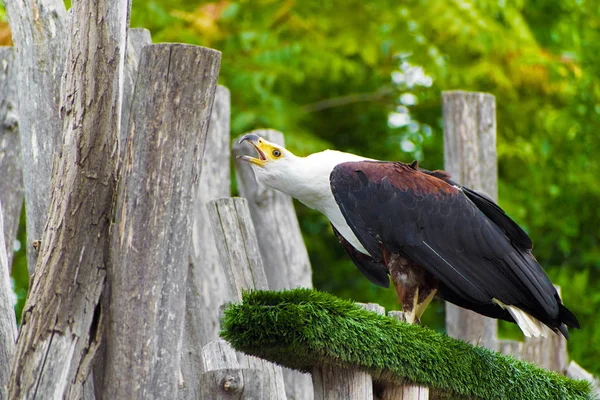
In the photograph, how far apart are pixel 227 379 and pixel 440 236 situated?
153 cm

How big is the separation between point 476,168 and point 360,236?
1936 millimetres

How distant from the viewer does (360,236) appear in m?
5.10

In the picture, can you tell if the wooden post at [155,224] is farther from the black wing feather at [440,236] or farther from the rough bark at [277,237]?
the rough bark at [277,237]

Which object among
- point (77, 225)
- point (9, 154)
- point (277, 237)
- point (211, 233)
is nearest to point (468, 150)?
point (277, 237)

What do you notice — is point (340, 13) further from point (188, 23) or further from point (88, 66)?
point (88, 66)

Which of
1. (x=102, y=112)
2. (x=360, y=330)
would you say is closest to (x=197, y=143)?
(x=102, y=112)

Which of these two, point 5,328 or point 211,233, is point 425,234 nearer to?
point 211,233

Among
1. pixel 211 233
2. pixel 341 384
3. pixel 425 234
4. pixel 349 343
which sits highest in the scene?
pixel 211 233

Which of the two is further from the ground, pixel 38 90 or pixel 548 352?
pixel 38 90

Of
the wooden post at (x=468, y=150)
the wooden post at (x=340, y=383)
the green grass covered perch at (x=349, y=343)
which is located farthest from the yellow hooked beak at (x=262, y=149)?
the wooden post at (x=468, y=150)

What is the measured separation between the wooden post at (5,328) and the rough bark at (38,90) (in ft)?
1.52

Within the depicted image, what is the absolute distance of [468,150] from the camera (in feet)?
22.1

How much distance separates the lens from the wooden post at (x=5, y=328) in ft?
12.2

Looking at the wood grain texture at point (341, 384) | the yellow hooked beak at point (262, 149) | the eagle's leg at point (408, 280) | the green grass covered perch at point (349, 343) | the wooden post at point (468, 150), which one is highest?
the wooden post at point (468, 150)
